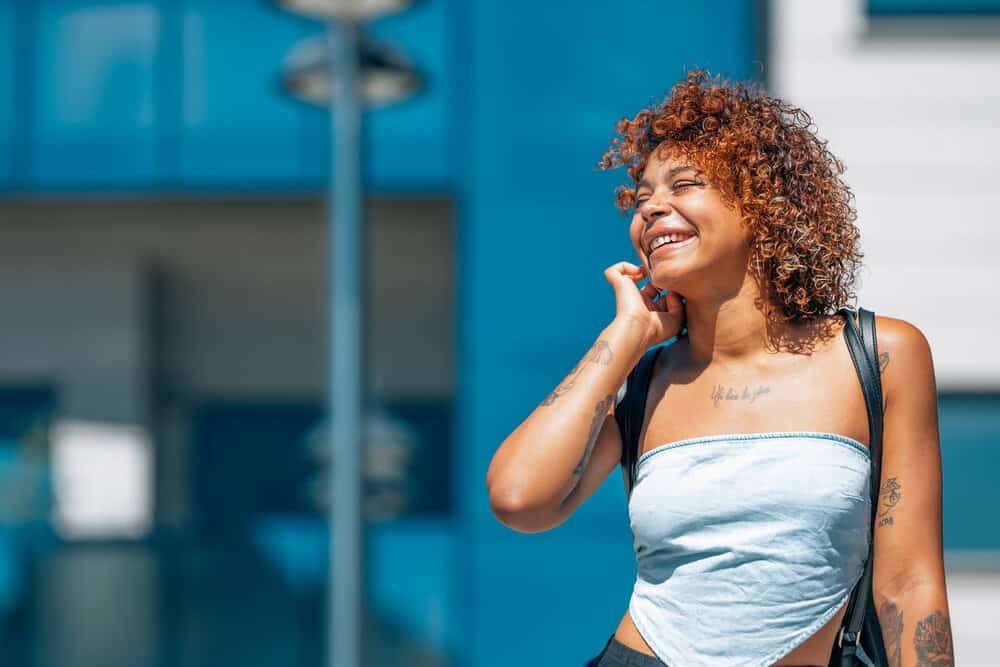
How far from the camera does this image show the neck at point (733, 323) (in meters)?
1.95

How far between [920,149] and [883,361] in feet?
13.0

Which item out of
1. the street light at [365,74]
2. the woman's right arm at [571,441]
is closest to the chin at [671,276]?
the woman's right arm at [571,441]

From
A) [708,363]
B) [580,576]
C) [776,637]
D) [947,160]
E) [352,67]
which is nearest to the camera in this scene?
[776,637]

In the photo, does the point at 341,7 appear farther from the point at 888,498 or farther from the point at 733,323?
the point at 888,498

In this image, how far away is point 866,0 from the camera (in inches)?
218

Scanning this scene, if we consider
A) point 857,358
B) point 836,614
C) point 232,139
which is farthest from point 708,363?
point 232,139

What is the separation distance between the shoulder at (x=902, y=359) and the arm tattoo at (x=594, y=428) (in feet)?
1.52

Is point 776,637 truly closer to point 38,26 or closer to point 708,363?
point 708,363

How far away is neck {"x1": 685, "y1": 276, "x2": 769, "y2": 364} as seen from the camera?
1952mm

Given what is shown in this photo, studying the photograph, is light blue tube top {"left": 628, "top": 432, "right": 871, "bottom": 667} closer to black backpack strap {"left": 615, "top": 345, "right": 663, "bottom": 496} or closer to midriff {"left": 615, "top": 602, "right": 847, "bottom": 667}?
midriff {"left": 615, "top": 602, "right": 847, "bottom": 667}

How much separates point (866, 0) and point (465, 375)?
2852 millimetres

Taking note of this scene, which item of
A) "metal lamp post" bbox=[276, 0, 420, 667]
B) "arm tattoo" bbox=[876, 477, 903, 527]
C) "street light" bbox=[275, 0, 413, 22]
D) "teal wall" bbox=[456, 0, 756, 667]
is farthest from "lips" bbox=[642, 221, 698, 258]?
"teal wall" bbox=[456, 0, 756, 667]

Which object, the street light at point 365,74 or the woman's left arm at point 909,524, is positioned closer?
the woman's left arm at point 909,524

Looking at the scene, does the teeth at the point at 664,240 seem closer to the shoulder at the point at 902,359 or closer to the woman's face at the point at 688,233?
the woman's face at the point at 688,233
